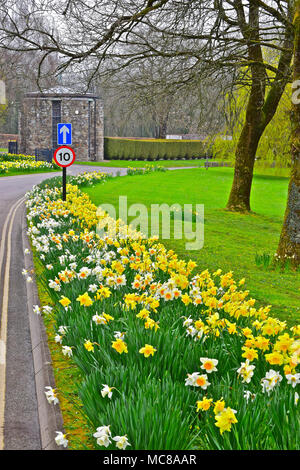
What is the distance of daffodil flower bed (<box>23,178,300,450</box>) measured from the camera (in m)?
3.12

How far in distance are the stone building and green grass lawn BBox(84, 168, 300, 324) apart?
2026 cm

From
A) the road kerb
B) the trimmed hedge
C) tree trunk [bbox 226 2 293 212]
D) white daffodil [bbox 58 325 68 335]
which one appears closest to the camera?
the road kerb

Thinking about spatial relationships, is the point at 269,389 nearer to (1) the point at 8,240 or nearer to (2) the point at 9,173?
(1) the point at 8,240

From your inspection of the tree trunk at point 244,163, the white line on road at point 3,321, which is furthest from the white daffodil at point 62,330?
the tree trunk at point 244,163

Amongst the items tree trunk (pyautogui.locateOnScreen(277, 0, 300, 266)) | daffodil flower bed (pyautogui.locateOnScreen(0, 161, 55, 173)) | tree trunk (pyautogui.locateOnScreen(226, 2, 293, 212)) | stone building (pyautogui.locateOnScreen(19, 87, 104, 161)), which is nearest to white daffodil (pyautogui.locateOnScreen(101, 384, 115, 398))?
tree trunk (pyautogui.locateOnScreen(277, 0, 300, 266))

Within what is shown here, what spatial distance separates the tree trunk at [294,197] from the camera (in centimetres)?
875

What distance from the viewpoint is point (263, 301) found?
745 cm

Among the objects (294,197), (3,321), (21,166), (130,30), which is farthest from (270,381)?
(21,166)

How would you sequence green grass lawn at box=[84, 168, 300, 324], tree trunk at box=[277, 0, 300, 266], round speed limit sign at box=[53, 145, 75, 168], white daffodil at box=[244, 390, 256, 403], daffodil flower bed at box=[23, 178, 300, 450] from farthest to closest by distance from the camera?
1. round speed limit sign at box=[53, 145, 75, 168]
2. tree trunk at box=[277, 0, 300, 266]
3. green grass lawn at box=[84, 168, 300, 324]
4. white daffodil at box=[244, 390, 256, 403]
5. daffodil flower bed at box=[23, 178, 300, 450]

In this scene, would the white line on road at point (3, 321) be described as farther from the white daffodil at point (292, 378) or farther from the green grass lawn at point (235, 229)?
the green grass lawn at point (235, 229)

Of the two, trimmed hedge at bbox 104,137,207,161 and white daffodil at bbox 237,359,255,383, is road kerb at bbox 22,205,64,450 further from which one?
trimmed hedge at bbox 104,137,207,161

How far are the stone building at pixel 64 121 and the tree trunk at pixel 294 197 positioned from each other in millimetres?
39268

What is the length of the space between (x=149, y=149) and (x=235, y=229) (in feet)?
143

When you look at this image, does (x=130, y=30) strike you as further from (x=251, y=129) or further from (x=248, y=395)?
(x=248, y=395)
